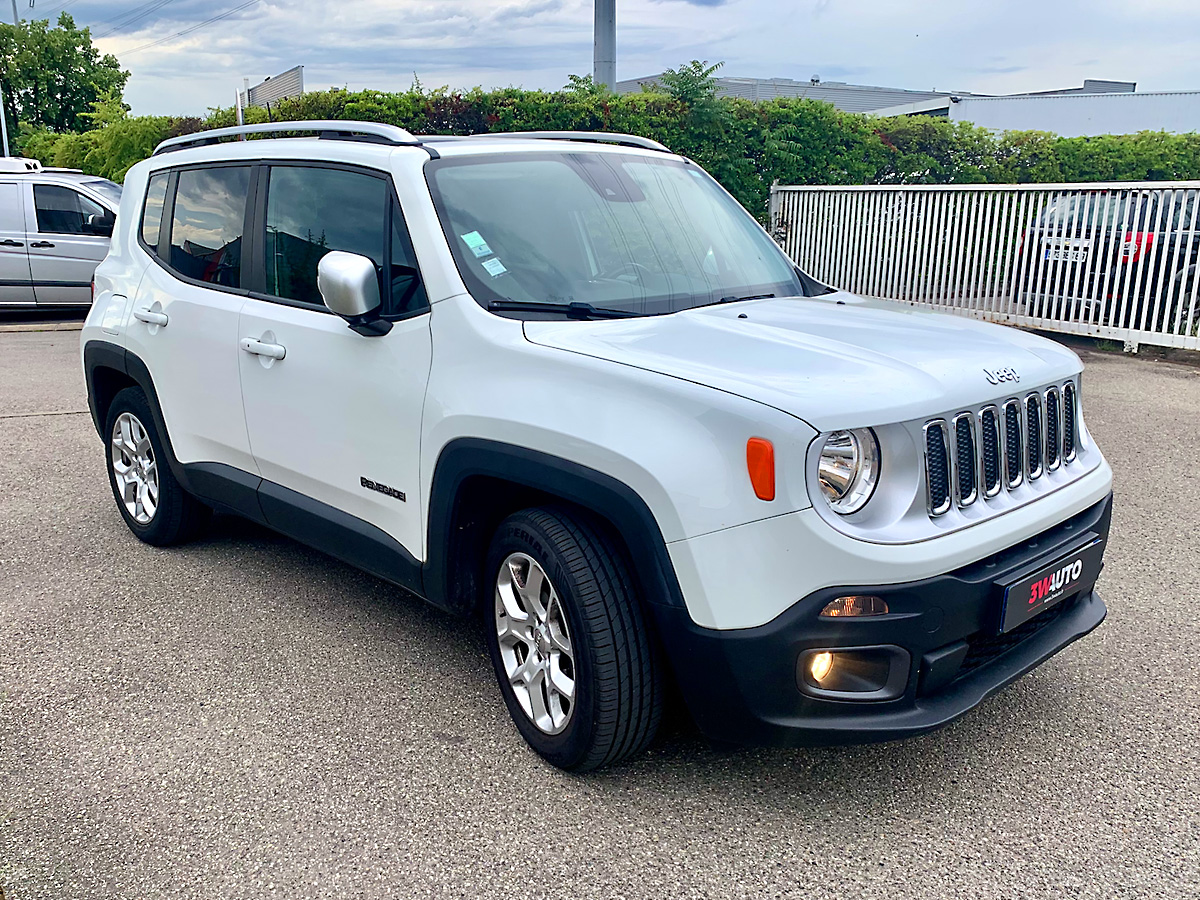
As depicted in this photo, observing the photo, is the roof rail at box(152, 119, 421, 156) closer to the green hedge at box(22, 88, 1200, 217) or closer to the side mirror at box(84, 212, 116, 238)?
the green hedge at box(22, 88, 1200, 217)

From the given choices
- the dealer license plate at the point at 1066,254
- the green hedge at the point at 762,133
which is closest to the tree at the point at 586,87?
the green hedge at the point at 762,133

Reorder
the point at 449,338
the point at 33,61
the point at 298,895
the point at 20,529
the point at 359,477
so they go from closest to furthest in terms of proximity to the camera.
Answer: the point at 298,895 < the point at 449,338 < the point at 359,477 < the point at 20,529 < the point at 33,61

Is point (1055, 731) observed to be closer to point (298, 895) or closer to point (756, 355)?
point (756, 355)

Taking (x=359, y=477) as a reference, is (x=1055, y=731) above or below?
below

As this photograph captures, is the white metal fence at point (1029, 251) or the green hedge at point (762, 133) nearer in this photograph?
the white metal fence at point (1029, 251)

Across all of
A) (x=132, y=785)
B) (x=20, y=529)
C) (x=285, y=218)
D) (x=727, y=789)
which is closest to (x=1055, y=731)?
(x=727, y=789)

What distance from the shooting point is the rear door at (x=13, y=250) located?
13125mm

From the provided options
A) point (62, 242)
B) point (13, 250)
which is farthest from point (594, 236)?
point (13, 250)

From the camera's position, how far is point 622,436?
2633mm

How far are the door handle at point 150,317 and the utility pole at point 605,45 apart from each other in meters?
11.0

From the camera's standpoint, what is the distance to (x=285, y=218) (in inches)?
154

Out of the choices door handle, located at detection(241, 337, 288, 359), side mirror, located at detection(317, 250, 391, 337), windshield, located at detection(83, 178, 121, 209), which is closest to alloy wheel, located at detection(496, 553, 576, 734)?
side mirror, located at detection(317, 250, 391, 337)

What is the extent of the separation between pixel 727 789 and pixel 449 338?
1560mm

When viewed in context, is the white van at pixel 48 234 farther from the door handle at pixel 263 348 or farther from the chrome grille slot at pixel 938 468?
the chrome grille slot at pixel 938 468
